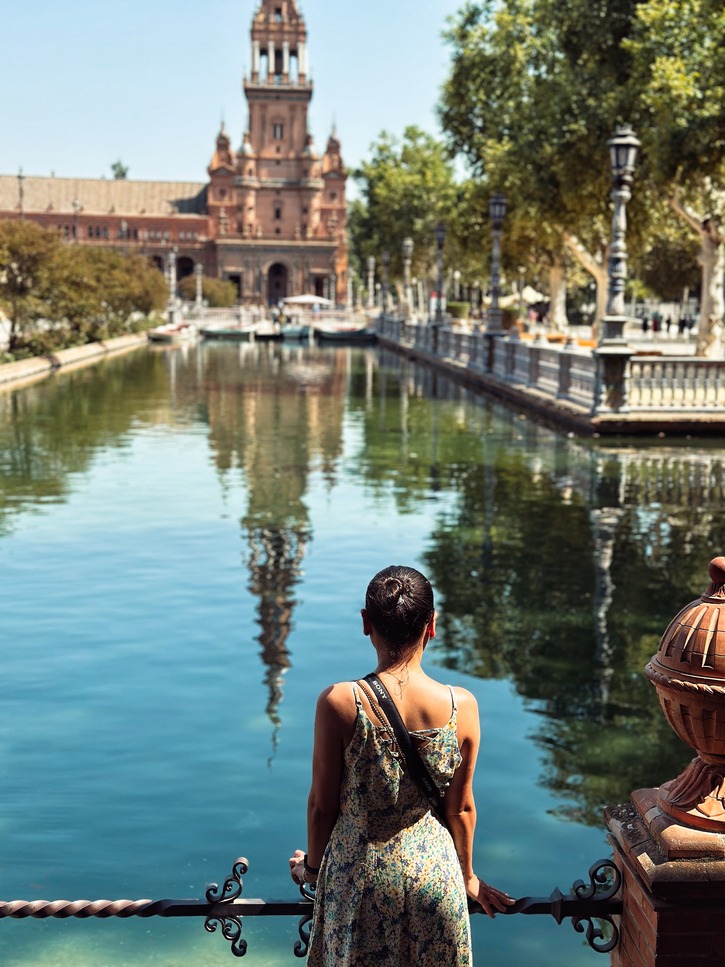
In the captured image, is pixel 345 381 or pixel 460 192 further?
pixel 460 192

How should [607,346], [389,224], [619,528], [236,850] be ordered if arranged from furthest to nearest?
[389,224] → [607,346] → [619,528] → [236,850]

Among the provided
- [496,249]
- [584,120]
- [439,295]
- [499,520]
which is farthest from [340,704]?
[439,295]

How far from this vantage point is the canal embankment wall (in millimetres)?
38406

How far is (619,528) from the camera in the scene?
15.5m

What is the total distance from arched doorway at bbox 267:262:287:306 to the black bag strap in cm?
14599

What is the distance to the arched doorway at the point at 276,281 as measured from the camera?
14762 cm

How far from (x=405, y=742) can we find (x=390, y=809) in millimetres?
194

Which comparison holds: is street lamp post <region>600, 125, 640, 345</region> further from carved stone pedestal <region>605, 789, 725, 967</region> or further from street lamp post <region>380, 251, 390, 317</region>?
street lamp post <region>380, 251, 390, 317</region>

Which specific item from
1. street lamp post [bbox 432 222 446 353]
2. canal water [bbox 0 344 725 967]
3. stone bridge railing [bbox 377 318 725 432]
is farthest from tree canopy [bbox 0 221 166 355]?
canal water [bbox 0 344 725 967]

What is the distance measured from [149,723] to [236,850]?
6.81ft

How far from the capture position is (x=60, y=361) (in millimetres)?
46406

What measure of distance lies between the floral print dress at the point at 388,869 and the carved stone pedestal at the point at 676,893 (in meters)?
0.58

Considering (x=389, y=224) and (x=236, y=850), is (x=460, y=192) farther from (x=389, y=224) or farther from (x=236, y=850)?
(x=236, y=850)

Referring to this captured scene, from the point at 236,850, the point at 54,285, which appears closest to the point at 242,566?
the point at 236,850
